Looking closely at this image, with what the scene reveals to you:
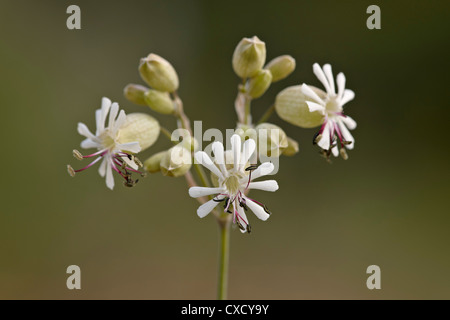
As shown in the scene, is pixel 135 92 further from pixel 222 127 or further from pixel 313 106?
pixel 222 127

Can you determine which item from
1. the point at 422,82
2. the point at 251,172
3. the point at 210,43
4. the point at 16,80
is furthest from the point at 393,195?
the point at 16,80

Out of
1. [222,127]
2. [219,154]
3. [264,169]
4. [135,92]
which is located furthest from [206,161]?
[222,127]

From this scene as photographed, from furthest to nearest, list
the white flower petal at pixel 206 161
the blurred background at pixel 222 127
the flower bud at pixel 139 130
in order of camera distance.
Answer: the blurred background at pixel 222 127
the flower bud at pixel 139 130
the white flower petal at pixel 206 161

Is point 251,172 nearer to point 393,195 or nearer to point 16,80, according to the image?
point 393,195

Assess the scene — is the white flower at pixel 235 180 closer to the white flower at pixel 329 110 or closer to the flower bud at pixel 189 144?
the flower bud at pixel 189 144

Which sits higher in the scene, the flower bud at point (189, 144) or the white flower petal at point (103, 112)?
the white flower petal at point (103, 112)

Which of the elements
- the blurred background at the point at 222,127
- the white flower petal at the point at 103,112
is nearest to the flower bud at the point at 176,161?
the white flower petal at the point at 103,112

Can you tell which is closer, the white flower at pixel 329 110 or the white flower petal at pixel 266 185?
the white flower petal at pixel 266 185
